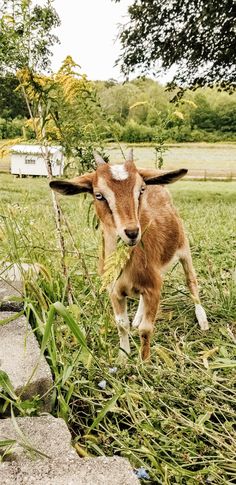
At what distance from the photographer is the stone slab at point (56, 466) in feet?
5.85

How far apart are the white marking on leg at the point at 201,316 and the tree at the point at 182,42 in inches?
476

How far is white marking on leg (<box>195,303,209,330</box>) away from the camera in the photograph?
3752mm

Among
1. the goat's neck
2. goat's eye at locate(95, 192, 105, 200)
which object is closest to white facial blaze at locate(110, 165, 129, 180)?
goat's eye at locate(95, 192, 105, 200)

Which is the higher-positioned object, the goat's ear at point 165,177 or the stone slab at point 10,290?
the goat's ear at point 165,177

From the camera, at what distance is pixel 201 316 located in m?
3.80

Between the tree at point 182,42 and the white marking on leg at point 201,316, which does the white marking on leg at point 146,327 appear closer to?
the white marking on leg at point 201,316

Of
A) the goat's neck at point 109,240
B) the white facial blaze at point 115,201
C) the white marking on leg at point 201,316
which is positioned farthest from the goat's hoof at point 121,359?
the white marking on leg at point 201,316

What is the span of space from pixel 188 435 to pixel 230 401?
0.28 meters

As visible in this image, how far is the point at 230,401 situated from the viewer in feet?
8.38

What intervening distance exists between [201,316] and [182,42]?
12849 mm

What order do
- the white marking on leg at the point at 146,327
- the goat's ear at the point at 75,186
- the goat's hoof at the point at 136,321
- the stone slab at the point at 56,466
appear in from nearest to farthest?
1. the stone slab at the point at 56,466
2. the goat's ear at the point at 75,186
3. the white marking on leg at the point at 146,327
4. the goat's hoof at the point at 136,321

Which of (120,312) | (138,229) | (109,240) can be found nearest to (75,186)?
(109,240)

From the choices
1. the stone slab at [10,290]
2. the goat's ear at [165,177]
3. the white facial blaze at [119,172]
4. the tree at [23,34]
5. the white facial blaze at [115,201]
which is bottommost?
the stone slab at [10,290]

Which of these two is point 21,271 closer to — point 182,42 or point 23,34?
point 23,34
